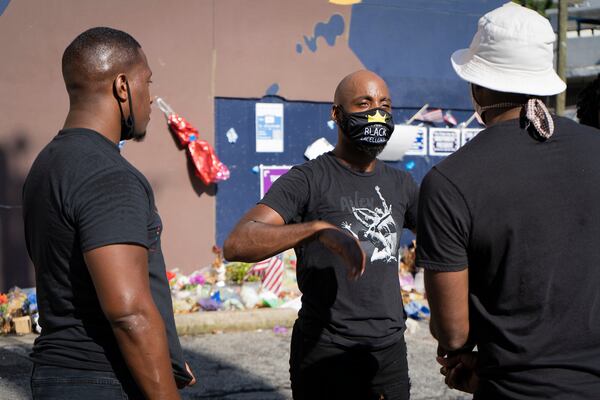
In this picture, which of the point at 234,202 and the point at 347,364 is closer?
the point at 347,364

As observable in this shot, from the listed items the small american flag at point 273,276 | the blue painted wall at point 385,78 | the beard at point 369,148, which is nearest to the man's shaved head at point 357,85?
the beard at point 369,148

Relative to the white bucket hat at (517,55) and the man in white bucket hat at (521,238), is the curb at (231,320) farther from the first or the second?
the white bucket hat at (517,55)

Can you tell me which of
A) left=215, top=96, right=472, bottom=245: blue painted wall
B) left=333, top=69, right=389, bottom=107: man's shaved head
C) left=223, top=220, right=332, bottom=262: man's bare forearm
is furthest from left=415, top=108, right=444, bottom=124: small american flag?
left=223, top=220, right=332, bottom=262: man's bare forearm

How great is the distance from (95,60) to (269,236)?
1066 mm

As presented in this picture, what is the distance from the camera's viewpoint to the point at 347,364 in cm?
341

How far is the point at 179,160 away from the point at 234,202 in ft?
3.16

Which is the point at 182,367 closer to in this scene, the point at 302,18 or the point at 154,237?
the point at 154,237

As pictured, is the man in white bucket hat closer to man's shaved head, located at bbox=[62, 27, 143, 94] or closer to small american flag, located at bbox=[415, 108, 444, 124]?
man's shaved head, located at bbox=[62, 27, 143, 94]

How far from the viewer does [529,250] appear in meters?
2.16

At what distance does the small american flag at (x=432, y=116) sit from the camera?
35.8ft

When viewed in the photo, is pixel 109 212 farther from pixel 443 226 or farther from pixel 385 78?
pixel 385 78

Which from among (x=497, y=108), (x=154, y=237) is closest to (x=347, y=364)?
(x=154, y=237)

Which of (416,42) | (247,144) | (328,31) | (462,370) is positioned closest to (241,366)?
(247,144)

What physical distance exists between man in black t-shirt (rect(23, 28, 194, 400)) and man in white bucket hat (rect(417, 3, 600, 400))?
901mm
